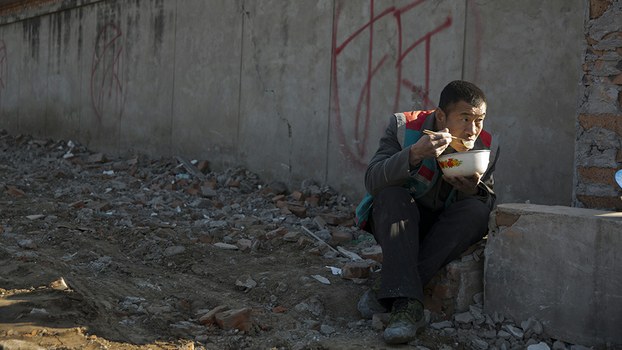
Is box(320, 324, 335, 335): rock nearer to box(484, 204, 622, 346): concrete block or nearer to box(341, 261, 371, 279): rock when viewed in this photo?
box(341, 261, 371, 279): rock

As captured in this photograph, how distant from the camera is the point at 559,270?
9.87ft

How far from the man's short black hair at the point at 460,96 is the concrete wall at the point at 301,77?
5.70 ft

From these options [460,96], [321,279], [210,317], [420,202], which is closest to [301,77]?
[321,279]

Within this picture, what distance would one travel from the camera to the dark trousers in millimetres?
3049

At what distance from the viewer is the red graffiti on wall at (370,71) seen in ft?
18.0

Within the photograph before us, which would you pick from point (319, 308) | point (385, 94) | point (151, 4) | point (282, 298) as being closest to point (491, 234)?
point (319, 308)

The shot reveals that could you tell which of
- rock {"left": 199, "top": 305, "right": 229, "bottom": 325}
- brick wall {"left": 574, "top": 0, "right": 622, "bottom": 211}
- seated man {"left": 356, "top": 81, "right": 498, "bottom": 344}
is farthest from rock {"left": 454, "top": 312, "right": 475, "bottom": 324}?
rock {"left": 199, "top": 305, "right": 229, "bottom": 325}

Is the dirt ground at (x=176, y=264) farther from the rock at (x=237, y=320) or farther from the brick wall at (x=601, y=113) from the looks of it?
the brick wall at (x=601, y=113)

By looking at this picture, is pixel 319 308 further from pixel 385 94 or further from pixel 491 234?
pixel 385 94

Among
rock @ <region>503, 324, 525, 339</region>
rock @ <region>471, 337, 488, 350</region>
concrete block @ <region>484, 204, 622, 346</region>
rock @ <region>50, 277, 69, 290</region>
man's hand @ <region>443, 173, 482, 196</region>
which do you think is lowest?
rock @ <region>471, 337, 488, 350</region>

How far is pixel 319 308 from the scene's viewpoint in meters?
3.39

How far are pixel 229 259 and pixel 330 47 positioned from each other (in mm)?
2731

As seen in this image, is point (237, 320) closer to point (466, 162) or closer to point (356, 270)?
point (356, 270)

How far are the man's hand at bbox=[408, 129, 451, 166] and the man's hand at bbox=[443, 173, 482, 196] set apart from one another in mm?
175
